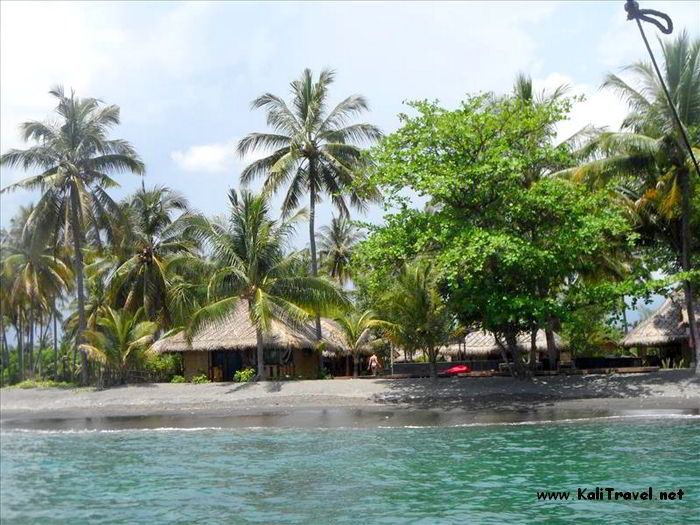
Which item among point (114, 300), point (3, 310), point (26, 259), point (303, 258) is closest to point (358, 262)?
point (303, 258)

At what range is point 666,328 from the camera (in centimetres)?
3141

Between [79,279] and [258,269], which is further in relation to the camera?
[79,279]

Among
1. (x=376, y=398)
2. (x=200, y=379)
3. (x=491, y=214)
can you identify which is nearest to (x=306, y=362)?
(x=200, y=379)

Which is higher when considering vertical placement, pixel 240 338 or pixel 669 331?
pixel 240 338

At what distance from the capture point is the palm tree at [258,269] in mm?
26625

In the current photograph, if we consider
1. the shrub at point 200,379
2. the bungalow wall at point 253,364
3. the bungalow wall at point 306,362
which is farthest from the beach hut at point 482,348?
the shrub at point 200,379

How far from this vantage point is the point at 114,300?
111 ft

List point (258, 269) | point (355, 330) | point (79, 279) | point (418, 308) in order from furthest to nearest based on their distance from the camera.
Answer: point (355, 330)
point (79, 279)
point (258, 269)
point (418, 308)

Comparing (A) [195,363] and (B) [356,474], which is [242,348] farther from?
(B) [356,474]

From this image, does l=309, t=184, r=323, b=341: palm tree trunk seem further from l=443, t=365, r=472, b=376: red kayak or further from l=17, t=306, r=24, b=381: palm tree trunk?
l=17, t=306, r=24, b=381: palm tree trunk

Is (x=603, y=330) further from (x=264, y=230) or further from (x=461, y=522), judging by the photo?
(x=461, y=522)

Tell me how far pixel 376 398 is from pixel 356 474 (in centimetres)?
1019

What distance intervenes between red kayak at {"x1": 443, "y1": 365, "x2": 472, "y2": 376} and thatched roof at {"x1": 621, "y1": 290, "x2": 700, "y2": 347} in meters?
8.04

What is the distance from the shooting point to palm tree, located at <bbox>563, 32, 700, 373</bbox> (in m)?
23.1
